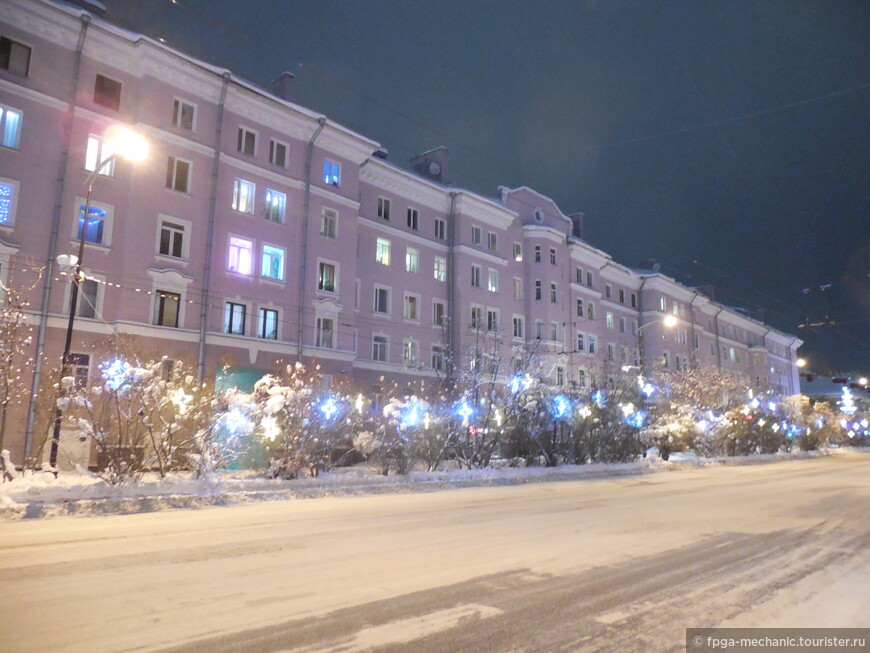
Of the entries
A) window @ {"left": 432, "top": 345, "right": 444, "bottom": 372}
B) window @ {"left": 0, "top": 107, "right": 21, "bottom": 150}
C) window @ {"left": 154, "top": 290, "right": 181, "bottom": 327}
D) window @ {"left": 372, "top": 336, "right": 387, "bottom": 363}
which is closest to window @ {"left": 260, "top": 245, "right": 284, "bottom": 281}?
window @ {"left": 154, "top": 290, "right": 181, "bottom": 327}

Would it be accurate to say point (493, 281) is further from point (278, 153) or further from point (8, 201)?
point (8, 201)

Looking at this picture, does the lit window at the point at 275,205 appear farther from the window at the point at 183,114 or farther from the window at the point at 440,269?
the window at the point at 440,269

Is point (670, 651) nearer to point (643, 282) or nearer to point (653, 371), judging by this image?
point (653, 371)

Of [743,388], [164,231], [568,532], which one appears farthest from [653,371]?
[568,532]

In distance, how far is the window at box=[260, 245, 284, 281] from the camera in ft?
96.9

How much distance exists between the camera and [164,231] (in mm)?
26344

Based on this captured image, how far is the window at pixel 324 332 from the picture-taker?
1224 inches

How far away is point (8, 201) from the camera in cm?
2261

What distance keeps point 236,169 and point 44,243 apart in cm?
893

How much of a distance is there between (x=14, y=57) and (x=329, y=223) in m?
14.6

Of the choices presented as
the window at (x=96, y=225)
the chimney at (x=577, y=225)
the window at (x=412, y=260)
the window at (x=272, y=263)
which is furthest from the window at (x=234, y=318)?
the chimney at (x=577, y=225)

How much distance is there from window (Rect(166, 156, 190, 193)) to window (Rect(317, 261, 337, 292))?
24.7 ft

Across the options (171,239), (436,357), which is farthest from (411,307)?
(171,239)

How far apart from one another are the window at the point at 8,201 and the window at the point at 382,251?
18.2 meters
